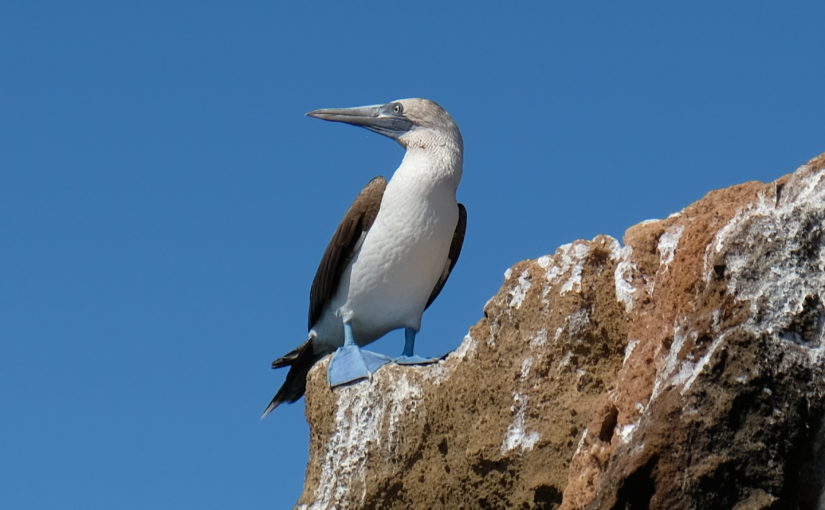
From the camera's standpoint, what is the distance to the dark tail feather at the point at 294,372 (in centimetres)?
1087

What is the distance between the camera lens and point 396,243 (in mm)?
10156

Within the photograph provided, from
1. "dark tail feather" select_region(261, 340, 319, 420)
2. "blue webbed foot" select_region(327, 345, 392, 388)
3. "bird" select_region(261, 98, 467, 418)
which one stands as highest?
"bird" select_region(261, 98, 467, 418)

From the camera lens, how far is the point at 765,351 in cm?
566

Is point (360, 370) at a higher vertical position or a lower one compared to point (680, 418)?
higher

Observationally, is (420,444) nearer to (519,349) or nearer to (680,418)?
(519,349)

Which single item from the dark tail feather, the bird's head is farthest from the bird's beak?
the dark tail feather

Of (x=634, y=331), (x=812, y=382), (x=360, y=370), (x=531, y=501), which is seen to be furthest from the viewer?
(x=360, y=370)

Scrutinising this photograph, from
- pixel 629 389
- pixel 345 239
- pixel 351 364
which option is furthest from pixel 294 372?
pixel 629 389

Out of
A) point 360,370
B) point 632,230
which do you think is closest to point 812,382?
point 632,230

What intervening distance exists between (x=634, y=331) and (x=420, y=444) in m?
1.82

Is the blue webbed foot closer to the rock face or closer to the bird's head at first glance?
the rock face

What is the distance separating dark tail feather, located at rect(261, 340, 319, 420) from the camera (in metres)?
10.9

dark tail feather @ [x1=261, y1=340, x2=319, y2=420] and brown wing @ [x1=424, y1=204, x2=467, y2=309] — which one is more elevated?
brown wing @ [x1=424, y1=204, x2=467, y2=309]

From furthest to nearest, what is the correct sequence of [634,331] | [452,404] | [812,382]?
[452,404], [634,331], [812,382]
